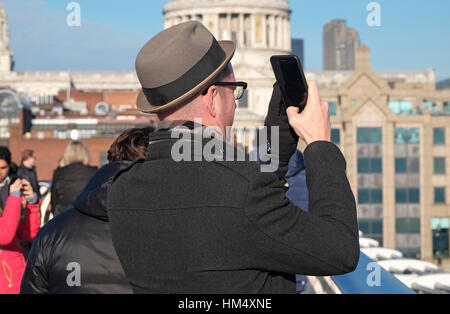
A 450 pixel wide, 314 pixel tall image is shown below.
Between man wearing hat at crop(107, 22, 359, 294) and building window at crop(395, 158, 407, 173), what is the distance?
70.6 m

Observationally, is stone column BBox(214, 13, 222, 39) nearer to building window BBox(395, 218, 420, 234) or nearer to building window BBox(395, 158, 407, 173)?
building window BBox(395, 158, 407, 173)

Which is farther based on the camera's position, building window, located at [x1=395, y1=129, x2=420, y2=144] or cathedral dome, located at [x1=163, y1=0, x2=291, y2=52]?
cathedral dome, located at [x1=163, y1=0, x2=291, y2=52]

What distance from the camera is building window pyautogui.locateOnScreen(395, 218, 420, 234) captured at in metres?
72.1

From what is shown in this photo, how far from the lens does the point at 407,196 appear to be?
240 ft

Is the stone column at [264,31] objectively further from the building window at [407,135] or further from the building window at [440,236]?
the building window at [440,236]

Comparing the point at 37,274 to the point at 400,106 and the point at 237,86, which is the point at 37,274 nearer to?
the point at 237,86

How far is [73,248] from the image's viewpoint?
4.18m

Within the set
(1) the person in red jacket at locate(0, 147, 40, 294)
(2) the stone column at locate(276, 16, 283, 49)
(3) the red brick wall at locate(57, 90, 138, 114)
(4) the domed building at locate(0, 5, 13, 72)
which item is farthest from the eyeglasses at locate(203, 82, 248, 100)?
(4) the domed building at locate(0, 5, 13, 72)

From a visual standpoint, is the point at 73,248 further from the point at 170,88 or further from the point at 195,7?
the point at 195,7

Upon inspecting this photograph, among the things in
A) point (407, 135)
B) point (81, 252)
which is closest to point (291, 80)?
point (81, 252)

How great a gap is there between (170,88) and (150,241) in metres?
0.58

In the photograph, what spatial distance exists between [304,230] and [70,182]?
642 cm

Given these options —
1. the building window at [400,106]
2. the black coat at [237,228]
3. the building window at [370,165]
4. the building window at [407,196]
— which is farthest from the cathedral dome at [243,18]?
the black coat at [237,228]

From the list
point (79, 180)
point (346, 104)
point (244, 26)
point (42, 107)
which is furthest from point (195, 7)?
point (79, 180)
